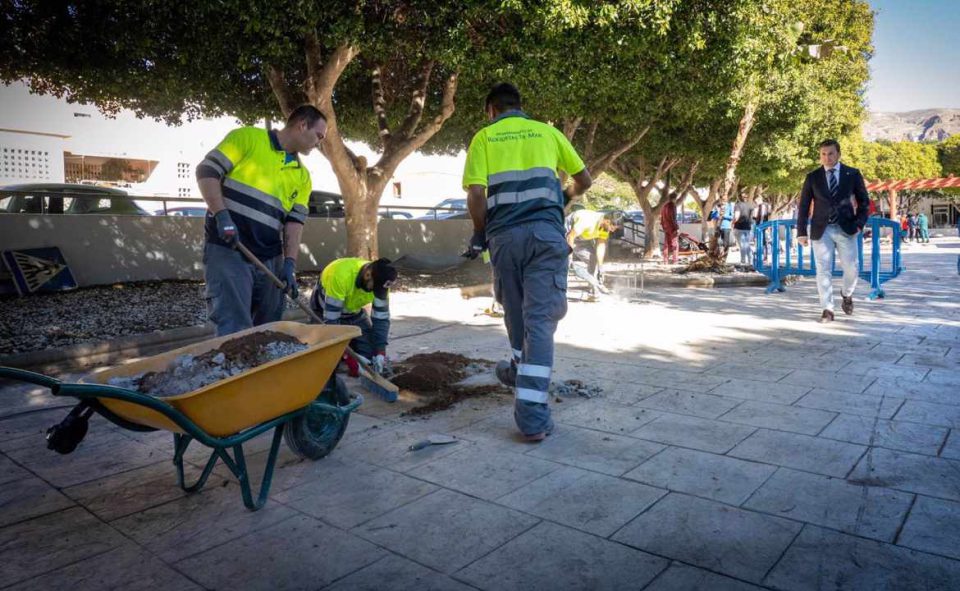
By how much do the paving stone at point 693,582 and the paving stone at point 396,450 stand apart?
1.46 metres

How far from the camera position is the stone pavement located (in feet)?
7.82

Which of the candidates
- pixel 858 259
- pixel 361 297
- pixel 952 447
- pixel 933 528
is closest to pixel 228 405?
pixel 361 297

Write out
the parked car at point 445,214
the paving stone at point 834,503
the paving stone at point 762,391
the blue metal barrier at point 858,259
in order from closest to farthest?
the paving stone at point 834,503, the paving stone at point 762,391, the blue metal barrier at point 858,259, the parked car at point 445,214

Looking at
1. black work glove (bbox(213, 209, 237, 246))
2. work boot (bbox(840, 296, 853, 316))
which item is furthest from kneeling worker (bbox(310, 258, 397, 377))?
work boot (bbox(840, 296, 853, 316))

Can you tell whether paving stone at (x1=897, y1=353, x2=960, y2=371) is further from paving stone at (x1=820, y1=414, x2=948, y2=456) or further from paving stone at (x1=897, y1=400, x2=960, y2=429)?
paving stone at (x1=820, y1=414, x2=948, y2=456)

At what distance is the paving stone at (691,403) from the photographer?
4246 mm

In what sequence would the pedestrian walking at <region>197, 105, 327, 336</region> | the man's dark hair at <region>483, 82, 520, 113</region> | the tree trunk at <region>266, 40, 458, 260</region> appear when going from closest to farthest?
1. the pedestrian walking at <region>197, 105, 327, 336</region>
2. the man's dark hair at <region>483, 82, 520, 113</region>
3. the tree trunk at <region>266, 40, 458, 260</region>

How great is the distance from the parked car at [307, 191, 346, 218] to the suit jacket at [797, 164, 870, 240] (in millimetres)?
10501

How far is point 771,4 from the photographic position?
12844 millimetres

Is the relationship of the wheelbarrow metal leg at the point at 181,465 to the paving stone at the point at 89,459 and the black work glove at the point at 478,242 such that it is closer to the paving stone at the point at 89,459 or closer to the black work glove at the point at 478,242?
the paving stone at the point at 89,459

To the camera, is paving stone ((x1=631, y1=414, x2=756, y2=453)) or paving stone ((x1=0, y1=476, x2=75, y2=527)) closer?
paving stone ((x1=0, y1=476, x2=75, y2=527))

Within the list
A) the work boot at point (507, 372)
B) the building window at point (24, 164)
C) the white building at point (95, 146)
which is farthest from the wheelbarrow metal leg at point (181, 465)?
the building window at point (24, 164)

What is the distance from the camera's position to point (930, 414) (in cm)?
404

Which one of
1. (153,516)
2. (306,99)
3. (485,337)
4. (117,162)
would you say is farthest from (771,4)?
(117,162)
